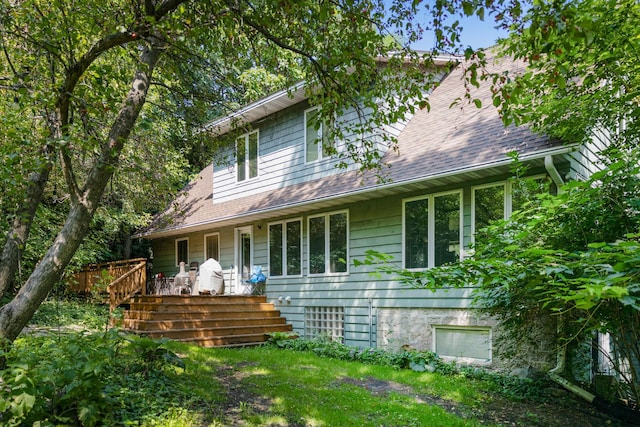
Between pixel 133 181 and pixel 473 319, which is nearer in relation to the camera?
pixel 473 319

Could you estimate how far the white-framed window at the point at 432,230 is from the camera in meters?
7.67

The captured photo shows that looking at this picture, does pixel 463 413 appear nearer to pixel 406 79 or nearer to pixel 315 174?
pixel 406 79

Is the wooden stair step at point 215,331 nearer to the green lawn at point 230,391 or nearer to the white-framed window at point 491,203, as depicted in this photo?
the green lawn at point 230,391

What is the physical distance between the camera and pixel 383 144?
9.20 m

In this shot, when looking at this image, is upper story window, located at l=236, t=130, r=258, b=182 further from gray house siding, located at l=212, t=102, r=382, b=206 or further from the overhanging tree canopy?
the overhanging tree canopy

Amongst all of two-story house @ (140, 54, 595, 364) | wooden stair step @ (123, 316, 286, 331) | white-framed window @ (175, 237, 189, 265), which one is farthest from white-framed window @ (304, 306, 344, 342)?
white-framed window @ (175, 237, 189, 265)

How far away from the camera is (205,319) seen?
30.6ft

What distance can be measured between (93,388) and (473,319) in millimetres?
5685

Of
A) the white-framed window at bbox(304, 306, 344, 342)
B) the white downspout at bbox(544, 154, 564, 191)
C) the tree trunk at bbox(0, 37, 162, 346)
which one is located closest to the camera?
the tree trunk at bbox(0, 37, 162, 346)

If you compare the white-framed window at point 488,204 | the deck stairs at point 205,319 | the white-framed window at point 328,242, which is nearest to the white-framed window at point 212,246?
the deck stairs at point 205,319

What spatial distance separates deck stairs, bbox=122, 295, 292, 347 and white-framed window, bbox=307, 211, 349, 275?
5.35 ft

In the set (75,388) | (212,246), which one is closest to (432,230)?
(75,388)

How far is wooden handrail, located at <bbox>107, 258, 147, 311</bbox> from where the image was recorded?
1057 centimetres

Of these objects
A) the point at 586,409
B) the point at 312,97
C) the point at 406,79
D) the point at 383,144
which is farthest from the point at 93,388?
the point at 383,144
